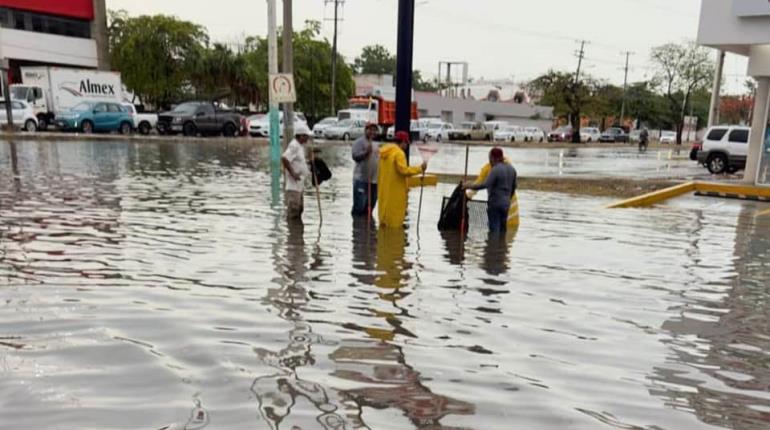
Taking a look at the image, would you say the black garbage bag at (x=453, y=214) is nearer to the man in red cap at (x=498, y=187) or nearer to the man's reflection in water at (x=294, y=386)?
the man in red cap at (x=498, y=187)

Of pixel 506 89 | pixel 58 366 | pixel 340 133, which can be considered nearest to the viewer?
pixel 58 366

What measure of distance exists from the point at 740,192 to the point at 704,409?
1450cm

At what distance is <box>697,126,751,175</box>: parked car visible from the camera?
23.3 metres

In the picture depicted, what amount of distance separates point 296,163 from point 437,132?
1552 inches

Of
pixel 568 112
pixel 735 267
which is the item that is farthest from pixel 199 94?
pixel 735 267

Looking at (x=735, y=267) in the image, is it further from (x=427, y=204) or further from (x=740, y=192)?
(x=740, y=192)

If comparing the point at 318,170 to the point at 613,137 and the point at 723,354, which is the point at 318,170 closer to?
the point at 723,354

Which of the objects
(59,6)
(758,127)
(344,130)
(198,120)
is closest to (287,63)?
(758,127)

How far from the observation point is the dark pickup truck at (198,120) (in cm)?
3616

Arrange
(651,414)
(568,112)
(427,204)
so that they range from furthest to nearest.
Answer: (568,112) → (427,204) → (651,414)

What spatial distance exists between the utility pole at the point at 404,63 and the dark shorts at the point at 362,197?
11.8 feet

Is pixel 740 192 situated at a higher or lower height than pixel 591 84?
lower

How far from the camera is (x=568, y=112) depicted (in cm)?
6531

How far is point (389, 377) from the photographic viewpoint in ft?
14.4
